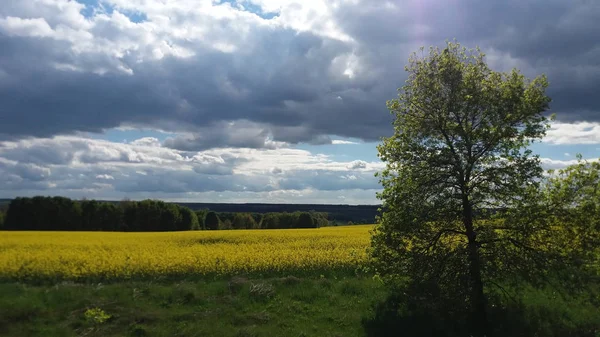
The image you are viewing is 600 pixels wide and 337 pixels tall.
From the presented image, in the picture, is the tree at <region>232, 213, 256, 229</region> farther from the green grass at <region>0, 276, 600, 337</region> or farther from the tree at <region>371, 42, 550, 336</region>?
the tree at <region>371, 42, 550, 336</region>

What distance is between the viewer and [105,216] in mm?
54906

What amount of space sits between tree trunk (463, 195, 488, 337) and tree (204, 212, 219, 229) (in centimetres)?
8470

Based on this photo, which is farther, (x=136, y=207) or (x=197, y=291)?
(x=136, y=207)

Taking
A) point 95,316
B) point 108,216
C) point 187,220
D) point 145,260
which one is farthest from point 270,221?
point 95,316

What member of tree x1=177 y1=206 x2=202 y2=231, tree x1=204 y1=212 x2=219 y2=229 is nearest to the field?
tree x1=177 y1=206 x2=202 y2=231

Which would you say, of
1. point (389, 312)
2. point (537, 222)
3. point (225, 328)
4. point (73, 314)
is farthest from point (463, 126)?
point (73, 314)

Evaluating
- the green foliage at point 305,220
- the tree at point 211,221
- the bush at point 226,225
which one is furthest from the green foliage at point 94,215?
the green foliage at point 305,220

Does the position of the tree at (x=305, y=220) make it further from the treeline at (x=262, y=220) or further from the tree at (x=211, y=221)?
the tree at (x=211, y=221)

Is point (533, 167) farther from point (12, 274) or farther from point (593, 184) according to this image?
point (12, 274)

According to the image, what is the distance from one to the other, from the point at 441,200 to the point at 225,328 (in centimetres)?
805

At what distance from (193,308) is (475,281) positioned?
31.5ft

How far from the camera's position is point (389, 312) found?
49.9ft

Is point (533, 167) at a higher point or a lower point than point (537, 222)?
higher

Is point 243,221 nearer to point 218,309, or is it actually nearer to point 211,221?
point 211,221
